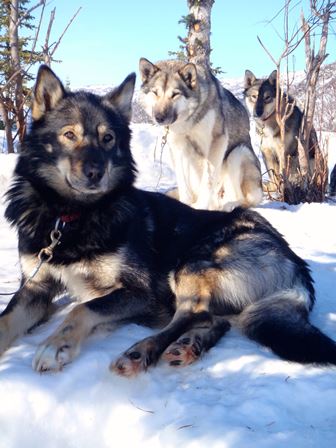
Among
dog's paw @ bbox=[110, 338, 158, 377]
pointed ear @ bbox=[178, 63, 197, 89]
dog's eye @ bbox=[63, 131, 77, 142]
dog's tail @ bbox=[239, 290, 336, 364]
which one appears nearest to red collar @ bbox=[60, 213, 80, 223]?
dog's eye @ bbox=[63, 131, 77, 142]

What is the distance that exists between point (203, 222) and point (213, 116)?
4.07 meters

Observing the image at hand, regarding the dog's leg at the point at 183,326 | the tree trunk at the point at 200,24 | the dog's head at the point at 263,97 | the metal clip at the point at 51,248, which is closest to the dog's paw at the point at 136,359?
the dog's leg at the point at 183,326

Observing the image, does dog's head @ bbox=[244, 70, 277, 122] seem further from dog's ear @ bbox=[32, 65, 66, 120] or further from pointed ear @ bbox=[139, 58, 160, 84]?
dog's ear @ bbox=[32, 65, 66, 120]

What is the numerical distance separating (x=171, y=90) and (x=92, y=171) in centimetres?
447

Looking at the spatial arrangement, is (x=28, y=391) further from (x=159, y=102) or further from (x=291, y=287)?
(x=159, y=102)

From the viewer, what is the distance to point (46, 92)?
320 cm

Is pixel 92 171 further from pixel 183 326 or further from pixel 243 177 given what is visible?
pixel 243 177

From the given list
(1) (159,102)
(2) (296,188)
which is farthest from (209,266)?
(2) (296,188)

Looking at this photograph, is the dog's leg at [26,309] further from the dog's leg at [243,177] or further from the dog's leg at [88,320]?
the dog's leg at [243,177]

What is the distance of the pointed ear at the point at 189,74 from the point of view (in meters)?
6.88

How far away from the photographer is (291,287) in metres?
3.11

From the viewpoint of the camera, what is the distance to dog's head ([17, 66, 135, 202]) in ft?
9.69

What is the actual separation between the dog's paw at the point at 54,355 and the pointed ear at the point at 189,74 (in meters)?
5.47

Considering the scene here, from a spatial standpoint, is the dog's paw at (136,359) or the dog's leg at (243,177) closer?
the dog's paw at (136,359)
